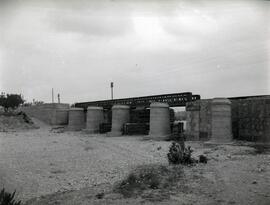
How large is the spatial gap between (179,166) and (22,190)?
5.27 metres

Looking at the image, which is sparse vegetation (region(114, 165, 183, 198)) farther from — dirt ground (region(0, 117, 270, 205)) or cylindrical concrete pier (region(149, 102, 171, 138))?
cylindrical concrete pier (region(149, 102, 171, 138))

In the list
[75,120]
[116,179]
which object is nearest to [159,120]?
[116,179]

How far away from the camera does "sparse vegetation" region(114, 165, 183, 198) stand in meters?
6.27

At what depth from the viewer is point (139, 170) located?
8.28 meters

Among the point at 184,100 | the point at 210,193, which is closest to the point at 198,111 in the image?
the point at 184,100

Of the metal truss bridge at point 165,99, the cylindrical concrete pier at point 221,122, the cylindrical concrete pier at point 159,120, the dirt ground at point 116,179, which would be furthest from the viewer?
the metal truss bridge at point 165,99

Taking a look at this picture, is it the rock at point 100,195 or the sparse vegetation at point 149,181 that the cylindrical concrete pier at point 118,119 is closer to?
the sparse vegetation at point 149,181

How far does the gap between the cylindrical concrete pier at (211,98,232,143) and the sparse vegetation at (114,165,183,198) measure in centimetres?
696

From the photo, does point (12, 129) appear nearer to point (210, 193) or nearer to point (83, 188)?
point (83, 188)

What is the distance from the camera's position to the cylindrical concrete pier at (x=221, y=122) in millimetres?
14336

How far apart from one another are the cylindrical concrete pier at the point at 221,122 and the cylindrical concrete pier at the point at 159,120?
5.42 meters

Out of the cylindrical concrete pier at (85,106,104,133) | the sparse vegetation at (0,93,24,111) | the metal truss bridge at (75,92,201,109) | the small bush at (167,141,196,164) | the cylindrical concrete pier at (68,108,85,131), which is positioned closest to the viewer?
the small bush at (167,141,196,164)

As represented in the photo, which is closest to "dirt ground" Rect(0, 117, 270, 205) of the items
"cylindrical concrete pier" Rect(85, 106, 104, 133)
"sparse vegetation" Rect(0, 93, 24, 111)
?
"cylindrical concrete pier" Rect(85, 106, 104, 133)

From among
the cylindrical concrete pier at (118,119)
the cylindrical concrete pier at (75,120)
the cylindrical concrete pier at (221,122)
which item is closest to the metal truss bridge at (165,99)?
the cylindrical concrete pier at (118,119)
